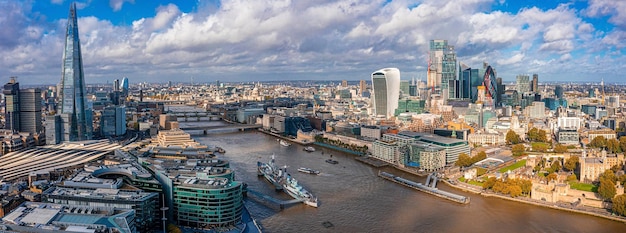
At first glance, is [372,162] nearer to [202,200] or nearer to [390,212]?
[390,212]

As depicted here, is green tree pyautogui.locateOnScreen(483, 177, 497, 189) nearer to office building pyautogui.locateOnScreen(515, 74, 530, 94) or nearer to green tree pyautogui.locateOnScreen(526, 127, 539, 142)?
green tree pyautogui.locateOnScreen(526, 127, 539, 142)

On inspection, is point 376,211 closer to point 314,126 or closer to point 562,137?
point 562,137

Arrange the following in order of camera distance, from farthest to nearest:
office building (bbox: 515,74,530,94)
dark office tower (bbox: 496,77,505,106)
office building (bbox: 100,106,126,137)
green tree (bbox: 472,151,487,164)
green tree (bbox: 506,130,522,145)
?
office building (bbox: 515,74,530,94)
dark office tower (bbox: 496,77,505,106)
office building (bbox: 100,106,126,137)
green tree (bbox: 506,130,522,145)
green tree (bbox: 472,151,487,164)

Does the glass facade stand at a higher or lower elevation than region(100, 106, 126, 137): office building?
lower

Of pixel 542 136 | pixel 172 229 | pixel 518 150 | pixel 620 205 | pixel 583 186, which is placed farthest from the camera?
pixel 542 136

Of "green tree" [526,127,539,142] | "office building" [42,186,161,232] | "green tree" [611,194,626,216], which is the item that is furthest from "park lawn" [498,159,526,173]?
"office building" [42,186,161,232]

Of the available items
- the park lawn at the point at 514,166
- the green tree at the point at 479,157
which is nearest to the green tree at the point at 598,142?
the park lawn at the point at 514,166

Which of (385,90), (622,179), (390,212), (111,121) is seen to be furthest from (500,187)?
(385,90)
